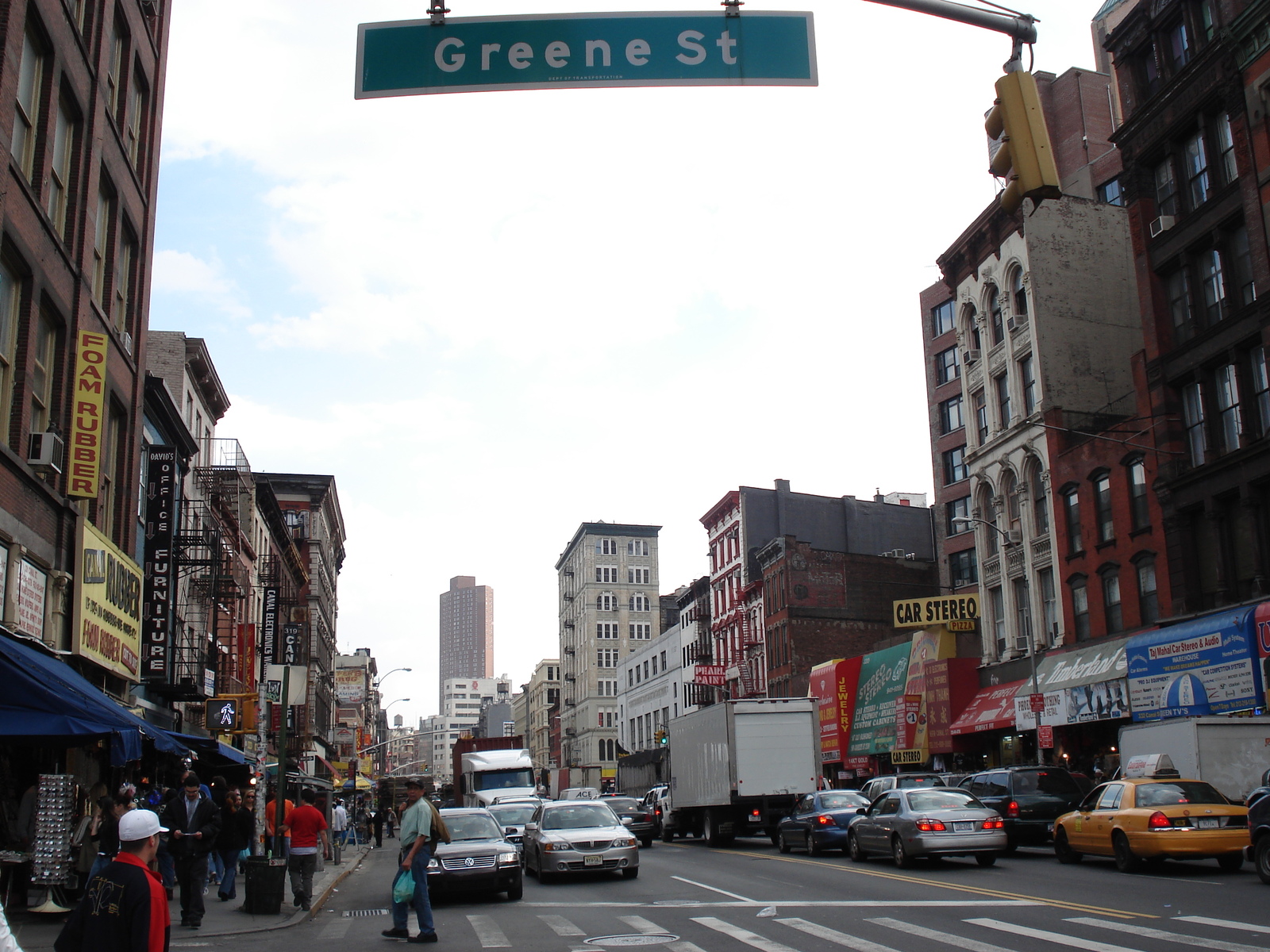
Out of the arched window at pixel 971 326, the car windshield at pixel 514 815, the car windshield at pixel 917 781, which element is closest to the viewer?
the car windshield at pixel 514 815

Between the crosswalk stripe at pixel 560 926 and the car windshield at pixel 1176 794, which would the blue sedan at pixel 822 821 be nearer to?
the car windshield at pixel 1176 794

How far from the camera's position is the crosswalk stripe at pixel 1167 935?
1041 centimetres

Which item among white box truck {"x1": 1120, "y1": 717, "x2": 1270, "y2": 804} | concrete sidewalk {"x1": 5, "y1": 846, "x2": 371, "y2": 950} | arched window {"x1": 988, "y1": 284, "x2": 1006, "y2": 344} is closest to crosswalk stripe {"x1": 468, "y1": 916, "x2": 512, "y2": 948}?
concrete sidewalk {"x1": 5, "y1": 846, "x2": 371, "y2": 950}

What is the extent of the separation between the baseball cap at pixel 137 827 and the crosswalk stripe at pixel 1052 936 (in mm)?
8404

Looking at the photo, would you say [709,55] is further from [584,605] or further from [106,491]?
[584,605]

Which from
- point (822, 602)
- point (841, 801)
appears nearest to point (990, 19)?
Answer: point (841, 801)

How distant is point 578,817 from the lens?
2231 centimetres

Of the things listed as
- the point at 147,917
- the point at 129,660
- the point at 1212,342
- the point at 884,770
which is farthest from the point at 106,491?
the point at 884,770

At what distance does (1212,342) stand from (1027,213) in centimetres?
1236

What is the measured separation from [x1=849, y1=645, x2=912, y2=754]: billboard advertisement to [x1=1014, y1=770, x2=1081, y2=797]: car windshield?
80.3 ft

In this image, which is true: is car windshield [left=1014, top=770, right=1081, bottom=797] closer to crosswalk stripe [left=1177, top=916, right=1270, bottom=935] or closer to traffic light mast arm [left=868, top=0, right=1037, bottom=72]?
crosswalk stripe [left=1177, top=916, right=1270, bottom=935]

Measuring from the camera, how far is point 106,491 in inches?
933

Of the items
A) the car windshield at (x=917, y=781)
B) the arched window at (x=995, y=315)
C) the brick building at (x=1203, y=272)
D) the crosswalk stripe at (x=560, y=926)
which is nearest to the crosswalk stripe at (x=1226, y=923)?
the crosswalk stripe at (x=560, y=926)

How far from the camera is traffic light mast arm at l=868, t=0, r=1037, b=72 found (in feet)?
21.2
